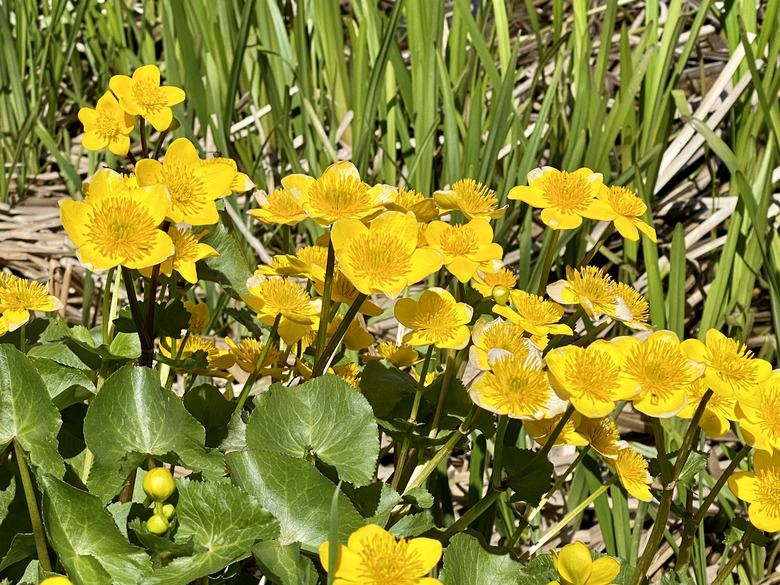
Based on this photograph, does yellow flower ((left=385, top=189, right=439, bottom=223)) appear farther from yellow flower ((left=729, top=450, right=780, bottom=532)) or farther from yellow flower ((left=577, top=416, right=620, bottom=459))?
yellow flower ((left=729, top=450, right=780, bottom=532))

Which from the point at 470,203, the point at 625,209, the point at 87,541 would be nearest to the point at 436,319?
the point at 470,203

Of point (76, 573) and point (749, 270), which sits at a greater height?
point (76, 573)

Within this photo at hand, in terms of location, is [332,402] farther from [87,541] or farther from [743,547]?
[743,547]

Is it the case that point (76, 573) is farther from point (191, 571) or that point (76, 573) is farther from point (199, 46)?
point (199, 46)

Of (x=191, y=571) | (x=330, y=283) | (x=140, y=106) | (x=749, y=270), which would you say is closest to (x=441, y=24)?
(x=749, y=270)

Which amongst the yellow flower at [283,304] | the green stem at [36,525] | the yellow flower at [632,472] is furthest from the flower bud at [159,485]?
the yellow flower at [632,472]

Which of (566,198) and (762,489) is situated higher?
(566,198)
